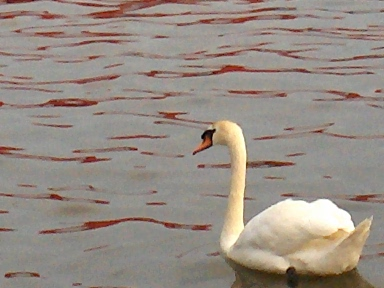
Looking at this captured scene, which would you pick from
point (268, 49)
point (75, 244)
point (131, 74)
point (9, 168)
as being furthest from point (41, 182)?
point (268, 49)

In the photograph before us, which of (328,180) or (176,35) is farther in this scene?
(176,35)

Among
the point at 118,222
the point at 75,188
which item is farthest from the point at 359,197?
the point at 75,188

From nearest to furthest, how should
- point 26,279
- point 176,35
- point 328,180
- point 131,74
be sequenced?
point 26,279 → point 328,180 → point 131,74 → point 176,35

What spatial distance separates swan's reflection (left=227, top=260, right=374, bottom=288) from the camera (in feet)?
26.8

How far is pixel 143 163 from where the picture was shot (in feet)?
34.3

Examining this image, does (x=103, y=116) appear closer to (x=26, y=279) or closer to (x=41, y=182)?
(x=41, y=182)

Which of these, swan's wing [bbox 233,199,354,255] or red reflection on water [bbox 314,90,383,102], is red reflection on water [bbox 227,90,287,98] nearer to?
red reflection on water [bbox 314,90,383,102]

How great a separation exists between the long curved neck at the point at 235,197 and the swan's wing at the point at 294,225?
0.36 m

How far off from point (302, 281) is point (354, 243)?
0.51 meters

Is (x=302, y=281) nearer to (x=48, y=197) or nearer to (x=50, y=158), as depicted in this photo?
(x=48, y=197)

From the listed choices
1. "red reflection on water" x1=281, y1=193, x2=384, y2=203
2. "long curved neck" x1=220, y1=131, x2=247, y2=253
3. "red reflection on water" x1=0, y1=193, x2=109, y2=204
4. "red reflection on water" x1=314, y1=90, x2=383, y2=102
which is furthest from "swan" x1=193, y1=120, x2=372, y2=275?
"red reflection on water" x1=314, y1=90, x2=383, y2=102

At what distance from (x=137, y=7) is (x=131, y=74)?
2.53 metres

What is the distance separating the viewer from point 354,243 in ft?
25.6

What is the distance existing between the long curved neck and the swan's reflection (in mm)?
306
